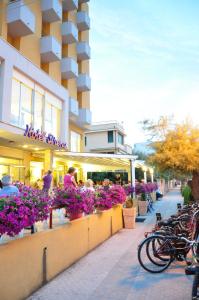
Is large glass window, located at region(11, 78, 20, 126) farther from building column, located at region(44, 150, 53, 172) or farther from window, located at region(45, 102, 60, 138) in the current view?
building column, located at region(44, 150, 53, 172)

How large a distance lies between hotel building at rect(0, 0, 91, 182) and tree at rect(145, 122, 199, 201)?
517 centimetres

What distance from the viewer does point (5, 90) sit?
1230 centimetres

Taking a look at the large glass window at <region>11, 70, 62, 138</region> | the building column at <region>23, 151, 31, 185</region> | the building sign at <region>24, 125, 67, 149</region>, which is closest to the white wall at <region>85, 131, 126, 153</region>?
the large glass window at <region>11, 70, 62, 138</region>

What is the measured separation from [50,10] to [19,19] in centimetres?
490

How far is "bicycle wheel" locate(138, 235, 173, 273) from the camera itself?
629 cm

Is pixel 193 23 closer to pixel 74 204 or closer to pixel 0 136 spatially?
pixel 74 204

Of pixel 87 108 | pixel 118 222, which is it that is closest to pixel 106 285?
pixel 118 222

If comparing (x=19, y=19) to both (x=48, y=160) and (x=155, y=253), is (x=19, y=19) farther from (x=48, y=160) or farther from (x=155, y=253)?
(x=155, y=253)

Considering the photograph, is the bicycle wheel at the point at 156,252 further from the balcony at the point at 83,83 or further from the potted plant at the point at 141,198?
the balcony at the point at 83,83

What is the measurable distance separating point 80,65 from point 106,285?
24.4 meters

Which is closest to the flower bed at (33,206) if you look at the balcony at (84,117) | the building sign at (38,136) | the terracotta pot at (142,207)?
the building sign at (38,136)

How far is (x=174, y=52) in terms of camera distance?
12844 millimetres

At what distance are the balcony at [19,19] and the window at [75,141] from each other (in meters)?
10.4

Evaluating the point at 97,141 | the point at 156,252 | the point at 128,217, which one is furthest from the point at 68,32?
the point at 97,141
